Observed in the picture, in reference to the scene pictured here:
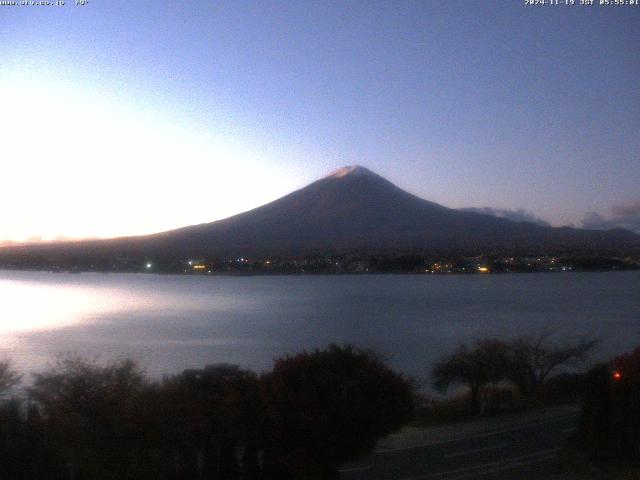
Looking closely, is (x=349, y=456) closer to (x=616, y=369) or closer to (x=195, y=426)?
(x=195, y=426)

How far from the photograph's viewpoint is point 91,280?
2589 inches

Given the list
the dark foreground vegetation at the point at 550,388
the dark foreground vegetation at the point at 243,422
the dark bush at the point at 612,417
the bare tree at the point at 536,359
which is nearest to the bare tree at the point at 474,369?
the dark foreground vegetation at the point at 550,388

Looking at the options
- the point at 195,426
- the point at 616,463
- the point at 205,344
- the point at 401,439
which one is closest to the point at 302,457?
the point at 195,426

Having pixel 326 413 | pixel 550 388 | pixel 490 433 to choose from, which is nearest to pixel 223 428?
pixel 326 413

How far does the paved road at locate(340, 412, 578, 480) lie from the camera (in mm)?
8969

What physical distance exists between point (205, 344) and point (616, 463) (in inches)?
812

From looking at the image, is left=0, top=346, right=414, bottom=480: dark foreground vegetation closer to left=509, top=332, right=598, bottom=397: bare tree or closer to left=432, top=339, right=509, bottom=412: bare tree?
left=432, top=339, right=509, bottom=412: bare tree

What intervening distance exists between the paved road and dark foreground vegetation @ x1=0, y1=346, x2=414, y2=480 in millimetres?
1089

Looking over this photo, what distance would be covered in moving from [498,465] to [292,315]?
2770 cm

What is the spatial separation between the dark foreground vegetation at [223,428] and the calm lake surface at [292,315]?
762cm

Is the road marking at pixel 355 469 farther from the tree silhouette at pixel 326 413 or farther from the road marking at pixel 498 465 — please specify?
the tree silhouette at pixel 326 413

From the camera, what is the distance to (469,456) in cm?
990

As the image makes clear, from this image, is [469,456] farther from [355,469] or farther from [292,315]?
[292,315]

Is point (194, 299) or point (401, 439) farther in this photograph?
point (194, 299)
